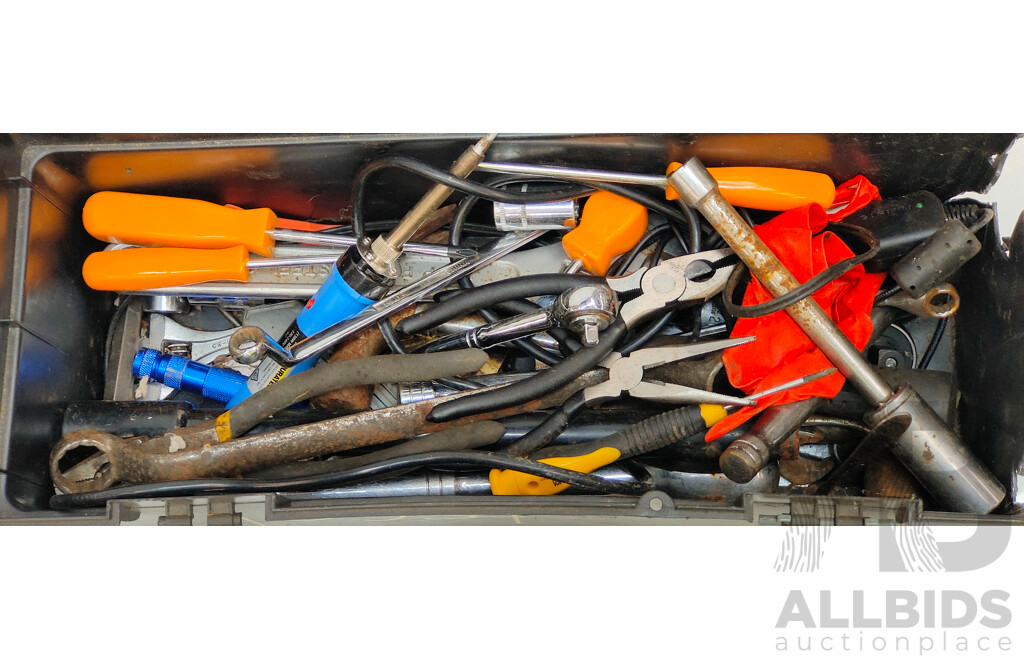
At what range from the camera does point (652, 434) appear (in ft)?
2.83

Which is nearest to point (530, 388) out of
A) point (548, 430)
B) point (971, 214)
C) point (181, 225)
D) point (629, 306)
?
point (548, 430)

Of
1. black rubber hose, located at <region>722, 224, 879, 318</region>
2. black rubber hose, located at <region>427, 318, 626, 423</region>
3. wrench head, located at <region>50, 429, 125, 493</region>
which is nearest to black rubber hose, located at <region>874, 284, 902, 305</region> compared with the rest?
black rubber hose, located at <region>722, 224, 879, 318</region>

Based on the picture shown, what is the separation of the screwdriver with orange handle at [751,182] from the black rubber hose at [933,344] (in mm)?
228

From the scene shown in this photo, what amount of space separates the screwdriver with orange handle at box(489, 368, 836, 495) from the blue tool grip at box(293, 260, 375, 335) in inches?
10.3

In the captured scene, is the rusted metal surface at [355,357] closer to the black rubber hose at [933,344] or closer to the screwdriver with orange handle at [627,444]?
the screwdriver with orange handle at [627,444]

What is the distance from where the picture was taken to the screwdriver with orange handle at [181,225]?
3.06 feet

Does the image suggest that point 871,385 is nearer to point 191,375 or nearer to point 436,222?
point 436,222

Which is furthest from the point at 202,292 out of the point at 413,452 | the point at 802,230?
the point at 802,230

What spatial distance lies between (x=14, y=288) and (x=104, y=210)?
0.14m

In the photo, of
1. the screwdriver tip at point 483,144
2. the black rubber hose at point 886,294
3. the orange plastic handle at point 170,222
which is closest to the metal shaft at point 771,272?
the black rubber hose at point 886,294

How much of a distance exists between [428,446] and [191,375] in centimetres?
35
